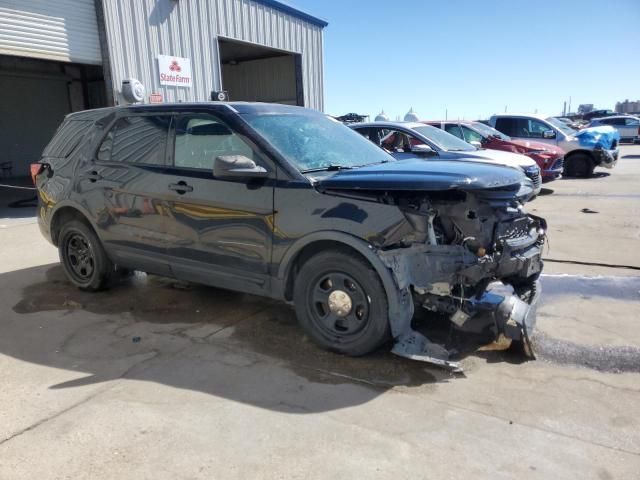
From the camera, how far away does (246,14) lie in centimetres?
1419

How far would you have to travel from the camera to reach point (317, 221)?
143 inches

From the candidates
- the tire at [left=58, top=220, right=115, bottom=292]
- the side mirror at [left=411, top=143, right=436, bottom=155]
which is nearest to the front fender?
the tire at [left=58, top=220, right=115, bottom=292]

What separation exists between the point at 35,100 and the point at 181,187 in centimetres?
1786

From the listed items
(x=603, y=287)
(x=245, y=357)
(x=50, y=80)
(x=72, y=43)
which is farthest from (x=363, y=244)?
(x=50, y=80)

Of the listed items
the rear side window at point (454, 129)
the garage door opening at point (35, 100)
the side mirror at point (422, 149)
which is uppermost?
the garage door opening at point (35, 100)

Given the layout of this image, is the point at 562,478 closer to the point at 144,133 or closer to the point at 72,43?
the point at 144,133

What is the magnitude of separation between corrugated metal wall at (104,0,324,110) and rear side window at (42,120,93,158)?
5.81 m

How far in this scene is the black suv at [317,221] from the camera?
342 cm

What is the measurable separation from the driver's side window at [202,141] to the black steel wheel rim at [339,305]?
1253 mm

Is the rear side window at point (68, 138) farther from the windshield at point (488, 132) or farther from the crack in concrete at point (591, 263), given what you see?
the windshield at point (488, 132)

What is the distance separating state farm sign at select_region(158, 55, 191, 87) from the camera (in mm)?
11883

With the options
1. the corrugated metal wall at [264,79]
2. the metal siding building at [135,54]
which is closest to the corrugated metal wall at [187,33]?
the metal siding building at [135,54]

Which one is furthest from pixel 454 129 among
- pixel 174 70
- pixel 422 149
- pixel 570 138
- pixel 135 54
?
pixel 135 54

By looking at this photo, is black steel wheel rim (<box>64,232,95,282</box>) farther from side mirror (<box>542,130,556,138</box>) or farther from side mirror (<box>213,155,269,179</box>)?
side mirror (<box>542,130,556,138</box>)
